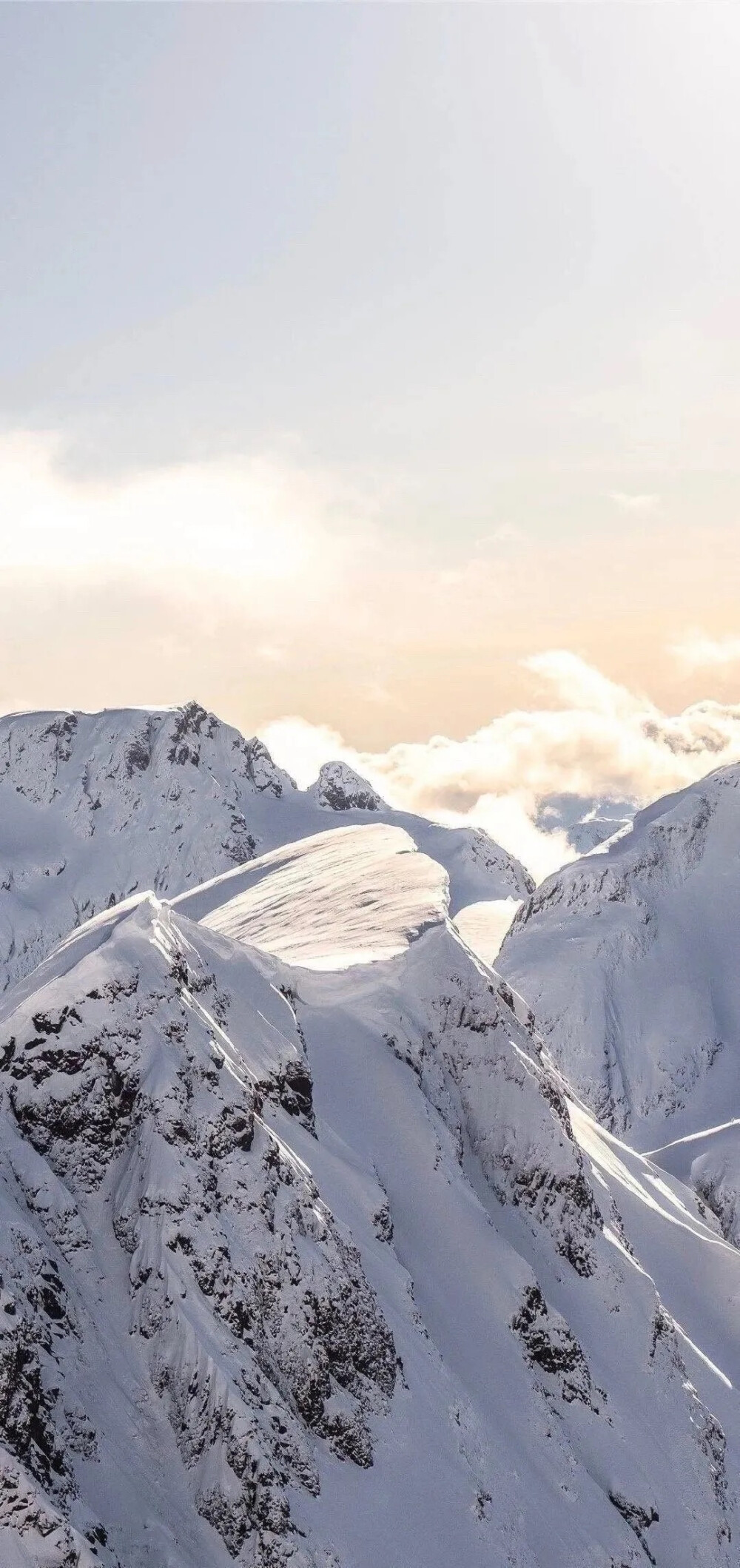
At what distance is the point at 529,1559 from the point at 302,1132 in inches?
877

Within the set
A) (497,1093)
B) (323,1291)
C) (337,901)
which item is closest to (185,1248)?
(323,1291)

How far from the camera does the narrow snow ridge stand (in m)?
99.5

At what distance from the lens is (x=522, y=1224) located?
83062 mm

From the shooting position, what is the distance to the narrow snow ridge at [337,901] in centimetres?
9950

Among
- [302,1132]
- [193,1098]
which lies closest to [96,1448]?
[193,1098]

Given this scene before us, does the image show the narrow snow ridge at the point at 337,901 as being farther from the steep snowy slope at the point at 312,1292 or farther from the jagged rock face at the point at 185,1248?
the jagged rock face at the point at 185,1248

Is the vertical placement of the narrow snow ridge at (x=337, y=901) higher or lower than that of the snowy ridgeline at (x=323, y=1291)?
higher

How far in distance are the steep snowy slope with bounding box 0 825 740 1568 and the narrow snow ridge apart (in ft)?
33.0

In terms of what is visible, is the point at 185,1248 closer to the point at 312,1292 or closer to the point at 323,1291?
the point at 312,1292

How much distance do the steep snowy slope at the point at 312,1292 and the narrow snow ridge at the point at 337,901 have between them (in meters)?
10.0

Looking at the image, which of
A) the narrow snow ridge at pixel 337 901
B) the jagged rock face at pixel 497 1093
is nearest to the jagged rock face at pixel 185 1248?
the jagged rock face at pixel 497 1093

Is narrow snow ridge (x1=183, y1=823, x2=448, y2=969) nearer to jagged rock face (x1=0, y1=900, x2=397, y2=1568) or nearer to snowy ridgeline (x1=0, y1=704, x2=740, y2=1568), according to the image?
snowy ridgeline (x1=0, y1=704, x2=740, y2=1568)

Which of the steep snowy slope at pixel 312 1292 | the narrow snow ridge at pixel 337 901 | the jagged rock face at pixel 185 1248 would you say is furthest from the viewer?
the narrow snow ridge at pixel 337 901

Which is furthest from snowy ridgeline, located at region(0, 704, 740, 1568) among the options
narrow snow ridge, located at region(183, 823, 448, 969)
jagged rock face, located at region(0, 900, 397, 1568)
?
narrow snow ridge, located at region(183, 823, 448, 969)
